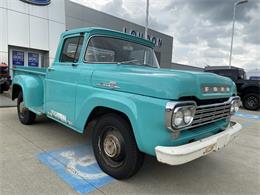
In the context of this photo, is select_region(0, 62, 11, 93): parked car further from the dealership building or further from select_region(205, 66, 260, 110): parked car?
select_region(205, 66, 260, 110): parked car

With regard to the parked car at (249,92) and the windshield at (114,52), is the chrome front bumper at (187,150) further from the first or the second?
the parked car at (249,92)

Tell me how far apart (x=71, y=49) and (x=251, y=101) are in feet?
35.1

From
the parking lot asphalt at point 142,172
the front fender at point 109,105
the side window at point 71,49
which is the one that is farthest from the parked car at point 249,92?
the front fender at point 109,105

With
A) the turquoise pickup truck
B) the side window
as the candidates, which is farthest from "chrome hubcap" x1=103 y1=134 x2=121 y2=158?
the side window

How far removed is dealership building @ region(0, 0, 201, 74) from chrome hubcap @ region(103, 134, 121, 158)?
11111 millimetres

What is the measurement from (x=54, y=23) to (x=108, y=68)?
1219 centimetres

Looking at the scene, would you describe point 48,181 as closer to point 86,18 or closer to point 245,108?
point 245,108

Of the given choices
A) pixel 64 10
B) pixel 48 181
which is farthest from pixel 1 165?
pixel 64 10

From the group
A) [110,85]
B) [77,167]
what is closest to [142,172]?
[77,167]

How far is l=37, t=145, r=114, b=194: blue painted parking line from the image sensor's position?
285cm

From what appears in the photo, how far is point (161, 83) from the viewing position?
2.37m

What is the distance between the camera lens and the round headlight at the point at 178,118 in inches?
89.7

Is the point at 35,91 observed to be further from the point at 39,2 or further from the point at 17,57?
the point at 39,2

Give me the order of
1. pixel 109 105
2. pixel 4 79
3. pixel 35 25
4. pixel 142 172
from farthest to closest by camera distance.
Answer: pixel 35 25 → pixel 4 79 → pixel 142 172 → pixel 109 105
